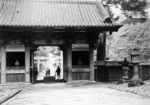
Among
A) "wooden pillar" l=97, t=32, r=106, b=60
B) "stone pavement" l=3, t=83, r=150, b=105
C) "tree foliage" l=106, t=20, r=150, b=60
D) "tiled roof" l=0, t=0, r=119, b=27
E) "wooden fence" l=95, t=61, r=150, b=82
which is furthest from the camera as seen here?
"tree foliage" l=106, t=20, r=150, b=60

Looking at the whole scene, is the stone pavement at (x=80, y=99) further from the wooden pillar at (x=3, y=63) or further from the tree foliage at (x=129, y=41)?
the tree foliage at (x=129, y=41)

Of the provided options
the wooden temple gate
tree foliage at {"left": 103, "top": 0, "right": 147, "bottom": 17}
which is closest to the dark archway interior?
the wooden temple gate

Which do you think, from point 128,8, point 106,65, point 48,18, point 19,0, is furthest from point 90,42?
point 128,8

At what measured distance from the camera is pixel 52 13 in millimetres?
20328

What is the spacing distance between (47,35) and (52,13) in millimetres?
2643

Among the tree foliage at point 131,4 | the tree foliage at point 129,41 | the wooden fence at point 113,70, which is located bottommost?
the wooden fence at point 113,70

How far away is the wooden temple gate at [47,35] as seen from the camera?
1759cm

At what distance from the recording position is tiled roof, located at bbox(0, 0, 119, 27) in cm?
1839

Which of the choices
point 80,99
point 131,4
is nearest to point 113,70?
point 80,99

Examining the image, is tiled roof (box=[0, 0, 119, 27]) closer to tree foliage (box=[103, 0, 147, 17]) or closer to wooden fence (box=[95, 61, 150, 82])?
wooden fence (box=[95, 61, 150, 82])

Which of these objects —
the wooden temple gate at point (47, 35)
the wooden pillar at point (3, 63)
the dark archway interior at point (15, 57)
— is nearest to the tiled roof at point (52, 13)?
the wooden temple gate at point (47, 35)

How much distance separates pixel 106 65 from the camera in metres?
19.8

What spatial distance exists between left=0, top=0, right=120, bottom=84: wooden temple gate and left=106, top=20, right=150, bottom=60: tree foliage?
13945mm

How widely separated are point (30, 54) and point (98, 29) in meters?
5.47
